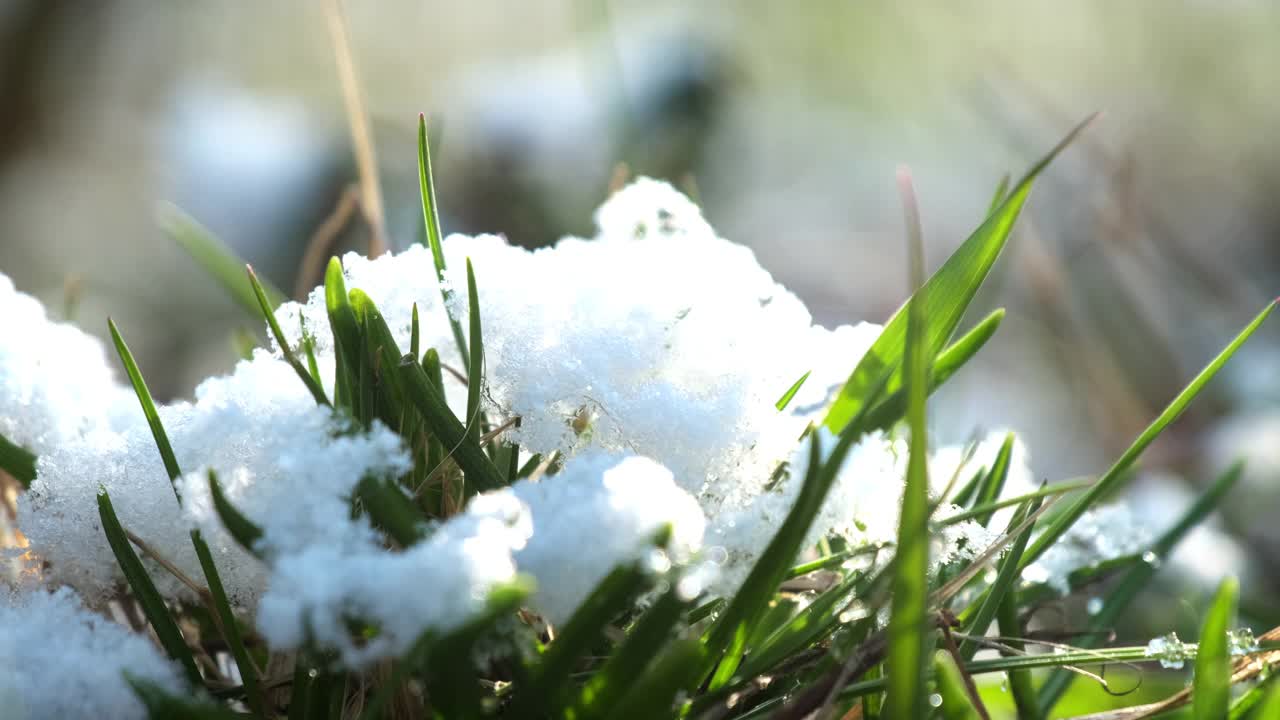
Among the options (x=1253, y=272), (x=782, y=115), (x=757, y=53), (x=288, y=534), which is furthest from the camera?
(x=757, y=53)

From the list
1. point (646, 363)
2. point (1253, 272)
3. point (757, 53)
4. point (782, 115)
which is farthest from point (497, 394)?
point (757, 53)

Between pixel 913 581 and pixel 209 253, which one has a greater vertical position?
pixel 209 253

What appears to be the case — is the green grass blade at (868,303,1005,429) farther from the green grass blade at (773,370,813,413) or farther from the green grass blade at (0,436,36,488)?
the green grass blade at (0,436,36,488)

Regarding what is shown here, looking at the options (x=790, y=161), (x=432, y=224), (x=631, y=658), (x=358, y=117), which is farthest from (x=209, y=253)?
→ (x=790, y=161)

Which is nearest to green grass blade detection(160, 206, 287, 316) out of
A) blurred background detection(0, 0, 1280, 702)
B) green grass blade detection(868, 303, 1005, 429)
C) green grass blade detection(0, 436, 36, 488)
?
blurred background detection(0, 0, 1280, 702)

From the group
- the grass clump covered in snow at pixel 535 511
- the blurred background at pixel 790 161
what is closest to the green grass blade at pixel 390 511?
the grass clump covered in snow at pixel 535 511

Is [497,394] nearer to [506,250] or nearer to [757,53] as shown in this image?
[506,250]

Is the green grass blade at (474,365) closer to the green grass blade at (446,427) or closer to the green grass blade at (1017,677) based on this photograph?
the green grass blade at (446,427)

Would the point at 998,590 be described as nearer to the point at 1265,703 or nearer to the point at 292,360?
the point at 1265,703
